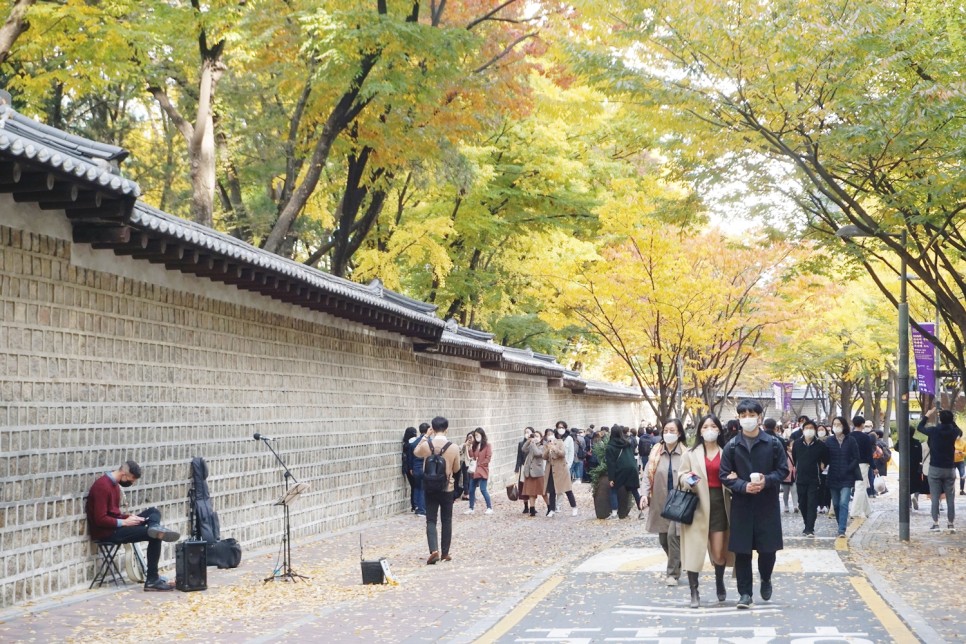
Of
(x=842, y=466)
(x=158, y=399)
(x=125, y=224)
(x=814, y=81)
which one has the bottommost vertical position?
(x=842, y=466)

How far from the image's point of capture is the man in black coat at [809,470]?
17484 millimetres

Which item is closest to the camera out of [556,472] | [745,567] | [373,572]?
[745,567]

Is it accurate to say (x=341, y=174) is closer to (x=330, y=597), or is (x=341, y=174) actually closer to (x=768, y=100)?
(x=768, y=100)

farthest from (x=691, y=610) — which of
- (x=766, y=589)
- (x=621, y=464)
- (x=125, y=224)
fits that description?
(x=621, y=464)

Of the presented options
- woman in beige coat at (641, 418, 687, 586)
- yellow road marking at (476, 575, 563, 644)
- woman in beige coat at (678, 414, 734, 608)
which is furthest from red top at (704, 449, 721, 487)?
woman in beige coat at (641, 418, 687, 586)

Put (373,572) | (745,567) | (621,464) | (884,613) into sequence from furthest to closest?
(621,464), (373,572), (745,567), (884,613)

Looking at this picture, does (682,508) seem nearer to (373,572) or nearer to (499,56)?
(373,572)

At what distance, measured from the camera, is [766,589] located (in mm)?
10508

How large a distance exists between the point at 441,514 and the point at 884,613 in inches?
219

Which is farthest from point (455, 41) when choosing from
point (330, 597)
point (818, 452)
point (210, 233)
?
point (330, 597)

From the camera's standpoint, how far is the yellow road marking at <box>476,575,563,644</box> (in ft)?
29.4

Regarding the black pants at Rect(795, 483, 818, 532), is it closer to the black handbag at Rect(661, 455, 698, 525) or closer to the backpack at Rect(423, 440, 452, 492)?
the backpack at Rect(423, 440, 452, 492)

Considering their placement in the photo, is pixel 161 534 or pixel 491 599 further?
pixel 161 534

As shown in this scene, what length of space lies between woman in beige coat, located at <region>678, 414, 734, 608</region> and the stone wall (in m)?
6.01
